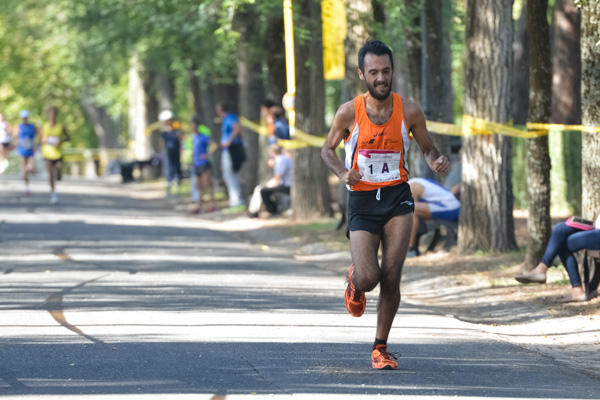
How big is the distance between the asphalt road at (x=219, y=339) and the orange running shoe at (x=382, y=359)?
9 cm

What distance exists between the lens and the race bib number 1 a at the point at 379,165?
7.84m

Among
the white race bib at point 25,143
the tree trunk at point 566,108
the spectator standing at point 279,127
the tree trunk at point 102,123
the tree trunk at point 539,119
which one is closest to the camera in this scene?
the tree trunk at point 539,119

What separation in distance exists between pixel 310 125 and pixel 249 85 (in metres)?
4.85

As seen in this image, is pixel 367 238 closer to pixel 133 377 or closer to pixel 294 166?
pixel 133 377

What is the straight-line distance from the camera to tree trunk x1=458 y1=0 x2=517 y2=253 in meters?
14.5

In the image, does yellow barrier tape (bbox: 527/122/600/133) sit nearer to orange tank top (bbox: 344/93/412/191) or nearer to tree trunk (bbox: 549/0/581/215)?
orange tank top (bbox: 344/93/412/191)

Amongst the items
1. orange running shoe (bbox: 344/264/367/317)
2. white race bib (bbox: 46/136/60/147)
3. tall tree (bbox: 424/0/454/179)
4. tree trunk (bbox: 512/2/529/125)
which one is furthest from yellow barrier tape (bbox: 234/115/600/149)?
white race bib (bbox: 46/136/60/147)

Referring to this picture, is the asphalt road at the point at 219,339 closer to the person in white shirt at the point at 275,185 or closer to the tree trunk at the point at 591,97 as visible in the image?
the tree trunk at the point at 591,97

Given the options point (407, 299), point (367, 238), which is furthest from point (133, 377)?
point (407, 299)

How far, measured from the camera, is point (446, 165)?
7883 mm

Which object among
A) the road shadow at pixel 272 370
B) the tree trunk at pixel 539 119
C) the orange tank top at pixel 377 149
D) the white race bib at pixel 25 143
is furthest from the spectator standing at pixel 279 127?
the orange tank top at pixel 377 149

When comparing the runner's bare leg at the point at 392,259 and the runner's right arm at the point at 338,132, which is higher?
the runner's right arm at the point at 338,132

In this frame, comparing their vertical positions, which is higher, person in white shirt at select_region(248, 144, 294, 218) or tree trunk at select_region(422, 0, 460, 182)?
tree trunk at select_region(422, 0, 460, 182)

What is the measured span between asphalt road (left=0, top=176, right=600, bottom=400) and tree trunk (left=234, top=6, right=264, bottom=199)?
9498 millimetres
